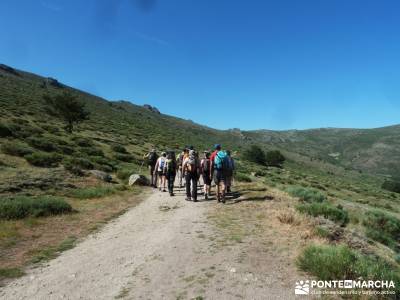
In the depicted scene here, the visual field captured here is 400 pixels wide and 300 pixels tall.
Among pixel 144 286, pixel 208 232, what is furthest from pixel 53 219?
pixel 144 286

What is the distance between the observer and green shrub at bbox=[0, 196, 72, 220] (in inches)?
439

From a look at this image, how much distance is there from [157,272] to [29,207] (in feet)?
24.6

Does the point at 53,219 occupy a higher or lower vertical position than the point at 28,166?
lower

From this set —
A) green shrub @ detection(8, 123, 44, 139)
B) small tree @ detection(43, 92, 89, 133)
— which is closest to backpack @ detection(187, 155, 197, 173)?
green shrub @ detection(8, 123, 44, 139)

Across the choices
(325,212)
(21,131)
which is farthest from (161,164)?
(21,131)

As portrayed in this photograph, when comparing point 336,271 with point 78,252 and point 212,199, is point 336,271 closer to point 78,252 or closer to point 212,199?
point 78,252

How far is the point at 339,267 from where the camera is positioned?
5.96 metres

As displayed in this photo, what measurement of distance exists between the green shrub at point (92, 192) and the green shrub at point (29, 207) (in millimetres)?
2668

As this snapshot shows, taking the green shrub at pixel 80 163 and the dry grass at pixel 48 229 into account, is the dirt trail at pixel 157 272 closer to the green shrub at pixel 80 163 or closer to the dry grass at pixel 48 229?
the dry grass at pixel 48 229

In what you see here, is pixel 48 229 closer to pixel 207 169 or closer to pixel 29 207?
pixel 29 207

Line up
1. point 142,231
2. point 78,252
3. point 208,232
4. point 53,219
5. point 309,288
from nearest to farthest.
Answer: point 309,288 → point 78,252 → point 208,232 → point 142,231 → point 53,219

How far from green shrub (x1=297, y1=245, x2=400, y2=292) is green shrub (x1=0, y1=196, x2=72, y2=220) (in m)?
9.48

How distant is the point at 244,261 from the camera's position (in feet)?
22.8

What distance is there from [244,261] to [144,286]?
2.18 m
